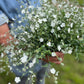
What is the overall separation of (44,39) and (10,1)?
503mm

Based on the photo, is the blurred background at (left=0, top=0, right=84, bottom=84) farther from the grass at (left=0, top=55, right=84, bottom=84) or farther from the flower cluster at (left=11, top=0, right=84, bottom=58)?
the flower cluster at (left=11, top=0, right=84, bottom=58)

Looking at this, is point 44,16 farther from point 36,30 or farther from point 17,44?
point 17,44

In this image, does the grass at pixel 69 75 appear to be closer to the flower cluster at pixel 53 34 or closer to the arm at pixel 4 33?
the arm at pixel 4 33

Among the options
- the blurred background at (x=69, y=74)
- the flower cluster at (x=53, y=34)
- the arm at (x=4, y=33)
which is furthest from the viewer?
the blurred background at (x=69, y=74)

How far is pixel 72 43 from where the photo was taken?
116cm

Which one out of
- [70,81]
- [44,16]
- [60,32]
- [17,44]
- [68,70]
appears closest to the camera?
[60,32]

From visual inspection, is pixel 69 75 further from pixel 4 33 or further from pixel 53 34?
pixel 53 34

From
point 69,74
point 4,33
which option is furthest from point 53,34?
point 69,74

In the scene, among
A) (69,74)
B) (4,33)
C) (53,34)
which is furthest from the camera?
→ (69,74)

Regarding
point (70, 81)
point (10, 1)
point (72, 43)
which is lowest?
point (70, 81)

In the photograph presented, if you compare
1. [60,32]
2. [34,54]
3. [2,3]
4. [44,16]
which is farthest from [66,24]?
[2,3]

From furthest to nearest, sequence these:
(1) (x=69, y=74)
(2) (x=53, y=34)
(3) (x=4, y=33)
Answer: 1. (1) (x=69, y=74)
2. (3) (x=4, y=33)
3. (2) (x=53, y=34)

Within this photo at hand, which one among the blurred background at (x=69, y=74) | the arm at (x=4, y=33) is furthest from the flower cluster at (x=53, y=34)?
the blurred background at (x=69, y=74)

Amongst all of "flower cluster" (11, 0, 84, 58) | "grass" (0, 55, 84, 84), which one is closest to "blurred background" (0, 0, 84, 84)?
"grass" (0, 55, 84, 84)
